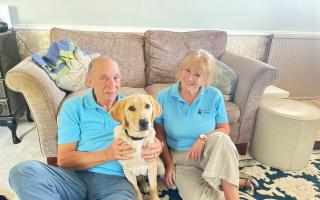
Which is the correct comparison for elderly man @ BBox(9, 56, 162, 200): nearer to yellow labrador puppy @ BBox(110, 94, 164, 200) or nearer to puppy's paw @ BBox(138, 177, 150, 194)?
yellow labrador puppy @ BBox(110, 94, 164, 200)

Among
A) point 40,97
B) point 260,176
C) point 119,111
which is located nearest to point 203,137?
point 119,111

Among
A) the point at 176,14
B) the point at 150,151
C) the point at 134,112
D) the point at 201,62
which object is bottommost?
the point at 150,151

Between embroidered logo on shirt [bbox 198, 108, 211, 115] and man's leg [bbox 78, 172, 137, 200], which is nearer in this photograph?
man's leg [bbox 78, 172, 137, 200]

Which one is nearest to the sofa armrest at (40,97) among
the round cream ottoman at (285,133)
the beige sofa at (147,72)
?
the beige sofa at (147,72)

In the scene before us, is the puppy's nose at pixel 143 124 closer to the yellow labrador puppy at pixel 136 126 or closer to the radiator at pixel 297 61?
the yellow labrador puppy at pixel 136 126

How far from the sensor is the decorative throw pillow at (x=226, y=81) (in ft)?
6.89

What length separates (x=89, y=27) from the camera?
2572 mm

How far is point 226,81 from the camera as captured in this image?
2.11 meters

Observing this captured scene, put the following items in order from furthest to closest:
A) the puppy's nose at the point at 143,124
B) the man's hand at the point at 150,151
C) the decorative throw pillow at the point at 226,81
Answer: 1. the decorative throw pillow at the point at 226,81
2. the man's hand at the point at 150,151
3. the puppy's nose at the point at 143,124

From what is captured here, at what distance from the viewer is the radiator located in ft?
9.65

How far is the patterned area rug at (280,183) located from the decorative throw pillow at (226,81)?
55 cm

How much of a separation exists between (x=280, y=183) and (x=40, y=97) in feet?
5.56

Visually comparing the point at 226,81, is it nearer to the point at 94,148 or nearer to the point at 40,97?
the point at 94,148

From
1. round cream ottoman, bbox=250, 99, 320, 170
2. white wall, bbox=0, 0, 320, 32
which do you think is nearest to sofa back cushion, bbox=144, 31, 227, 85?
white wall, bbox=0, 0, 320, 32
